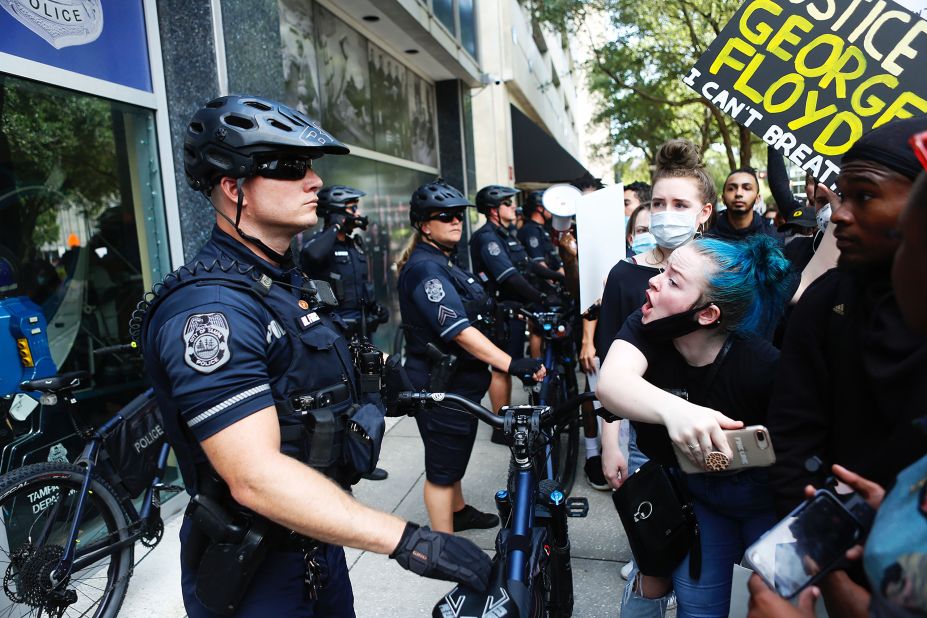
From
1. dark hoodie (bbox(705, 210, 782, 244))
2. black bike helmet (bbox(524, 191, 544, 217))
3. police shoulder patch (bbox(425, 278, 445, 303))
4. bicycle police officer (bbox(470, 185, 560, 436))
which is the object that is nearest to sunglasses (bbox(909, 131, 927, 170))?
police shoulder patch (bbox(425, 278, 445, 303))

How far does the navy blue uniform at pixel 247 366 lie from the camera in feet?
4.69

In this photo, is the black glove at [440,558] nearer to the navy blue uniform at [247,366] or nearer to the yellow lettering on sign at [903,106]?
the navy blue uniform at [247,366]

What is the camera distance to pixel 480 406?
2.19 meters

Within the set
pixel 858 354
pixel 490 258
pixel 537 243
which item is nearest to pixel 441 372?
pixel 858 354

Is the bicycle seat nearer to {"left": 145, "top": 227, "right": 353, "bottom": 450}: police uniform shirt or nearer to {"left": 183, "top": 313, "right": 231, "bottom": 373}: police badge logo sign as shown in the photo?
{"left": 145, "top": 227, "right": 353, "bottom": 450}: police uniform shirt

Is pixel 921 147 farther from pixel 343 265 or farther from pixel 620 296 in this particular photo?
pixel 343 265

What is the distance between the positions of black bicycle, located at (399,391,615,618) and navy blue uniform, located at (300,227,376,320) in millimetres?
3539

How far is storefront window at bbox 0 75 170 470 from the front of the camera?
3510 mm

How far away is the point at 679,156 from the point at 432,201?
1470mm

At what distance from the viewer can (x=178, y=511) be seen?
14.2ft

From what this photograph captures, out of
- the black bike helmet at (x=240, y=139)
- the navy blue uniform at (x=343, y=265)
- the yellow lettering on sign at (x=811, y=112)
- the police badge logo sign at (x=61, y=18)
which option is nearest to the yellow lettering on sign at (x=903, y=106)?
the yellow lettering on sign at (x=811, y=112)

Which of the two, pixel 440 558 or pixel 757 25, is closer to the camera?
pixel 440 558

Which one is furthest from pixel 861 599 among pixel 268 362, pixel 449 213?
pixel 449 213

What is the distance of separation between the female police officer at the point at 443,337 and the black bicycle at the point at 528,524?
3.06 feet
